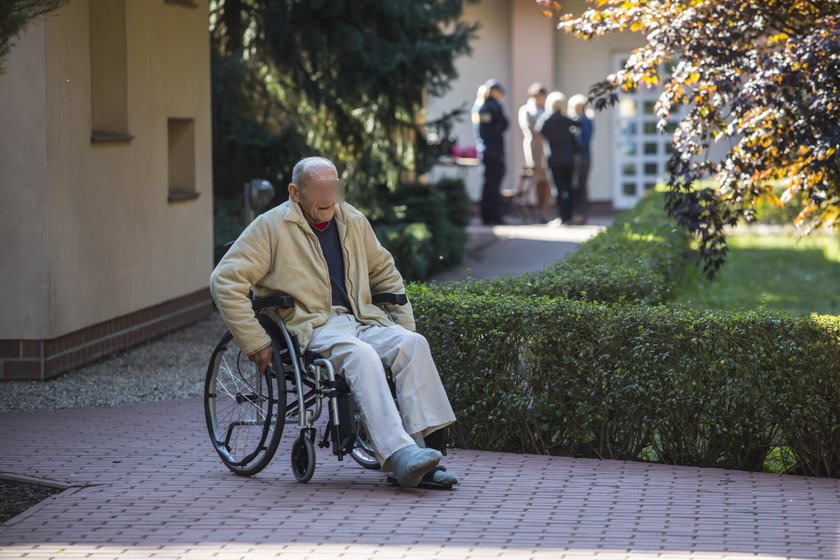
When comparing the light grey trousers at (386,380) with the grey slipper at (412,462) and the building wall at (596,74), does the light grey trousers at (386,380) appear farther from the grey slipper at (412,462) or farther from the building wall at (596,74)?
the building wall at (596,74)

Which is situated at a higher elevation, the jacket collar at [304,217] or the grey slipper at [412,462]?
the jacket collar at [304,217]

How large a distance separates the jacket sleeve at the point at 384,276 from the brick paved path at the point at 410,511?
2.57 feet

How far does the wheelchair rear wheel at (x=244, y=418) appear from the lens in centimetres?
A: 636

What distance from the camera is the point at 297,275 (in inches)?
256

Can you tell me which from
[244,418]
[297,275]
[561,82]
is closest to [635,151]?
[561,82]

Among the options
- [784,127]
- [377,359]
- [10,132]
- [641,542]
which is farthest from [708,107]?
[10,132]

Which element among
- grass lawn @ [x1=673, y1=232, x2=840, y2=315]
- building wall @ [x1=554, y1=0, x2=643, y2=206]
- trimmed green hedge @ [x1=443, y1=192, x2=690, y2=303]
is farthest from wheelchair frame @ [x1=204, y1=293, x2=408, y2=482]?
building wall @ [x1=554, y1=0, x2=643, y2=206]

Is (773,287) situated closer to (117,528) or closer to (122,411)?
(122,411)

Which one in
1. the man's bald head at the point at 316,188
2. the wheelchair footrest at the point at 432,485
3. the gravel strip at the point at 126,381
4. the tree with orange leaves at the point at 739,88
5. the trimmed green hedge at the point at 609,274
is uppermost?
the tree with orange leaves at the point at 739,88

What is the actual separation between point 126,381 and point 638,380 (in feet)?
14.6

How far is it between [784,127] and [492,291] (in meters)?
2.11

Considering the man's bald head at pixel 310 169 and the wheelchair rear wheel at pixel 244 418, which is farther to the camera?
the man's bald head at pixel 310 169

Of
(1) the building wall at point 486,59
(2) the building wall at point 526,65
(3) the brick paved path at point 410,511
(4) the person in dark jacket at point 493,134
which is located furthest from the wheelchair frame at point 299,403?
(1) the building wall at point 486,59

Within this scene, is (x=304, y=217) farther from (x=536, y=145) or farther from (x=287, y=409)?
(x=536, y=145)
